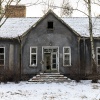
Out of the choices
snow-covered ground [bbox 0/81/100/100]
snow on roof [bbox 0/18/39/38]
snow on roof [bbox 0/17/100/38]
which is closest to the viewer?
snow-covered ground [bbox 0/81/100/100]

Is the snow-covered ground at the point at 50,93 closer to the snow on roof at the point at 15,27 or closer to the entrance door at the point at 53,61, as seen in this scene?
the entrance door at the point at 53,61

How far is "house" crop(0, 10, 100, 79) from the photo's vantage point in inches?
1038

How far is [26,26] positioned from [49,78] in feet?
22.3

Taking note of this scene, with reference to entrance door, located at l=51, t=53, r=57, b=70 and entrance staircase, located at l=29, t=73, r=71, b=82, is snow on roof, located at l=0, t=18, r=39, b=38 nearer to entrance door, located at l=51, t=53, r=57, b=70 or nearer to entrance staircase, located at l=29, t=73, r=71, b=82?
entrance door, located at l=51, t=53, r=57, b=70

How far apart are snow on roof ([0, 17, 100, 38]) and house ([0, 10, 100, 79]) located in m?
→ 0.10

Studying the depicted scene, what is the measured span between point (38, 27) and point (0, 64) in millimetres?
5284

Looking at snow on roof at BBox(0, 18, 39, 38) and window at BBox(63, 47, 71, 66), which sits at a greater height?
snow on roof at BBox(0, 18, 39, 38)

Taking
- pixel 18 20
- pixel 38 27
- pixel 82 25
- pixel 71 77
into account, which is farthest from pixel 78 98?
pixel 18 20

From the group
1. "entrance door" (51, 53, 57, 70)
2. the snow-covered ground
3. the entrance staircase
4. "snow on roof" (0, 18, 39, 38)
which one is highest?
"snow on roof" (0, 18, 39, 38)

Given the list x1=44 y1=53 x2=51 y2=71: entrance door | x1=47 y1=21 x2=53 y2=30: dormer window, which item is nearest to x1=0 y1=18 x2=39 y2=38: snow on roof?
x1=47 y1=21 x2=53 y2=30: dormer window

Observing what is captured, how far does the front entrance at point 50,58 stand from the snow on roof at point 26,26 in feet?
10.1

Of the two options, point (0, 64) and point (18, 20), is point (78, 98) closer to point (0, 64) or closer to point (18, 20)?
point (0, 64)

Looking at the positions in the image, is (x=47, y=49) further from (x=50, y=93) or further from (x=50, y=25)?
(x=50, y=93)

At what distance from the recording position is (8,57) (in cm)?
2669
